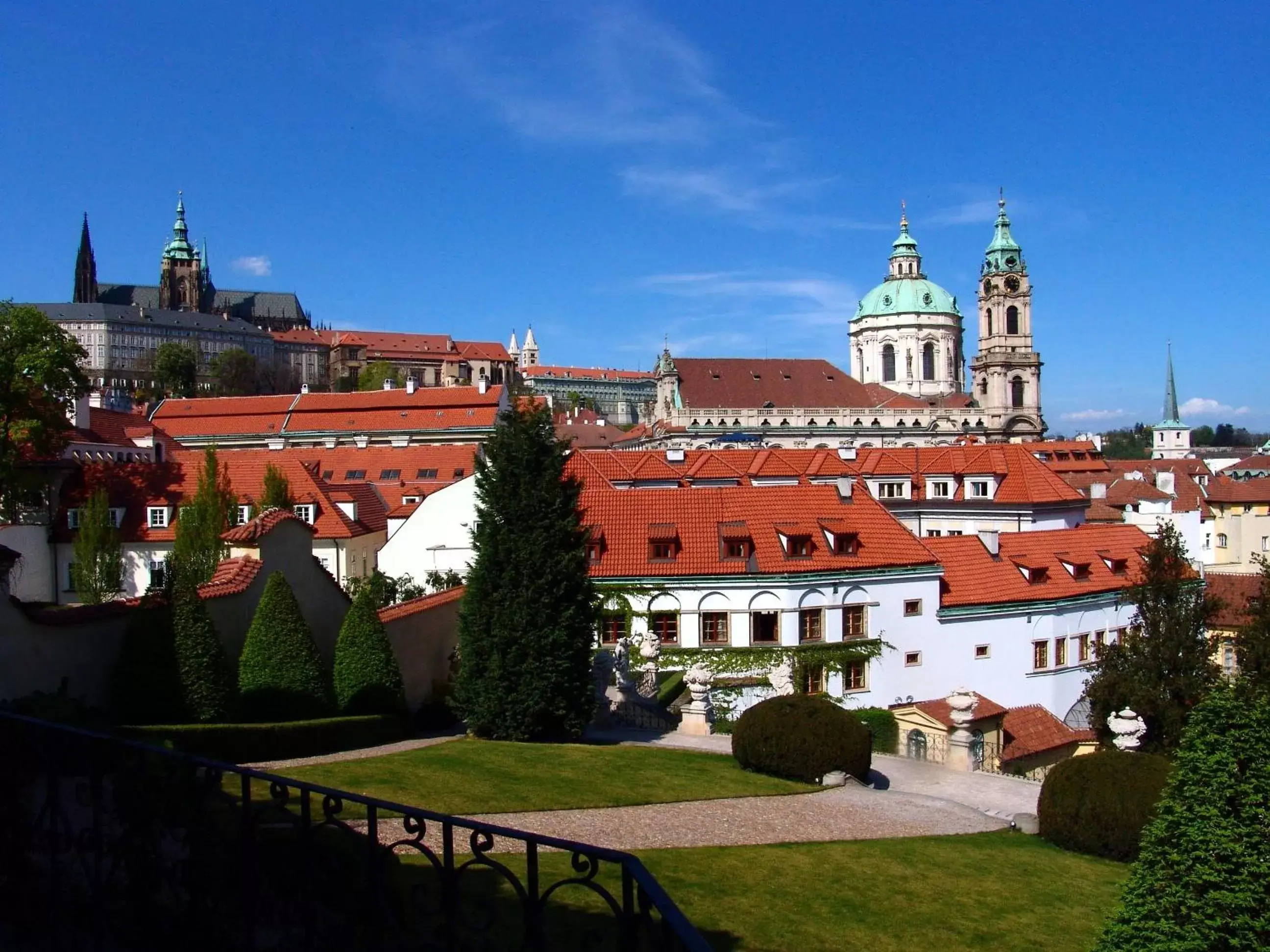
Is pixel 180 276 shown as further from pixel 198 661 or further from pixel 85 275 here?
pixel 198 661

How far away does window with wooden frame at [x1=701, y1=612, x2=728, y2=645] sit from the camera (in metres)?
30.8

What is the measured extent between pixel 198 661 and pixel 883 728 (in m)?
18.5

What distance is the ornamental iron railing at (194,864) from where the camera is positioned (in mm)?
5707

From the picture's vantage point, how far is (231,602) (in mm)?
20062

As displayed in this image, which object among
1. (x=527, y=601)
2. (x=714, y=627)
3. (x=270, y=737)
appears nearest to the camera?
(x=270, y=737)

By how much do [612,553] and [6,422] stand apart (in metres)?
20.3

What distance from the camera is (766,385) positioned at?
121875mm

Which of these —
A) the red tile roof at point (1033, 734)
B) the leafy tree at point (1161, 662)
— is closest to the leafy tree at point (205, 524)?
the red tile roof at point (1033, 734)

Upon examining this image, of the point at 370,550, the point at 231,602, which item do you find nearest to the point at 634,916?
the point at 231,602

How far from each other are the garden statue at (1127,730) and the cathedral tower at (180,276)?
174 m

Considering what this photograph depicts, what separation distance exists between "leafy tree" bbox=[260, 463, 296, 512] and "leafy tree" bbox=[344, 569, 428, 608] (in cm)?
382

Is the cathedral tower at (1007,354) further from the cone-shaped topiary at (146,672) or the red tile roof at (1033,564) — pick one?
the cone-shaped topiary at (146,672)

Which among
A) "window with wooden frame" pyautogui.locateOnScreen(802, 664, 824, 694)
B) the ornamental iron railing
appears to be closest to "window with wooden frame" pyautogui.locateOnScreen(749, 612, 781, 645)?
"window with wooden frame" pyautogui.locateOnScreen(802, 664, 824, 694)

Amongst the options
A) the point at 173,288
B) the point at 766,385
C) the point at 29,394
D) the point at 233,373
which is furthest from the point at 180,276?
the point at 29,394
